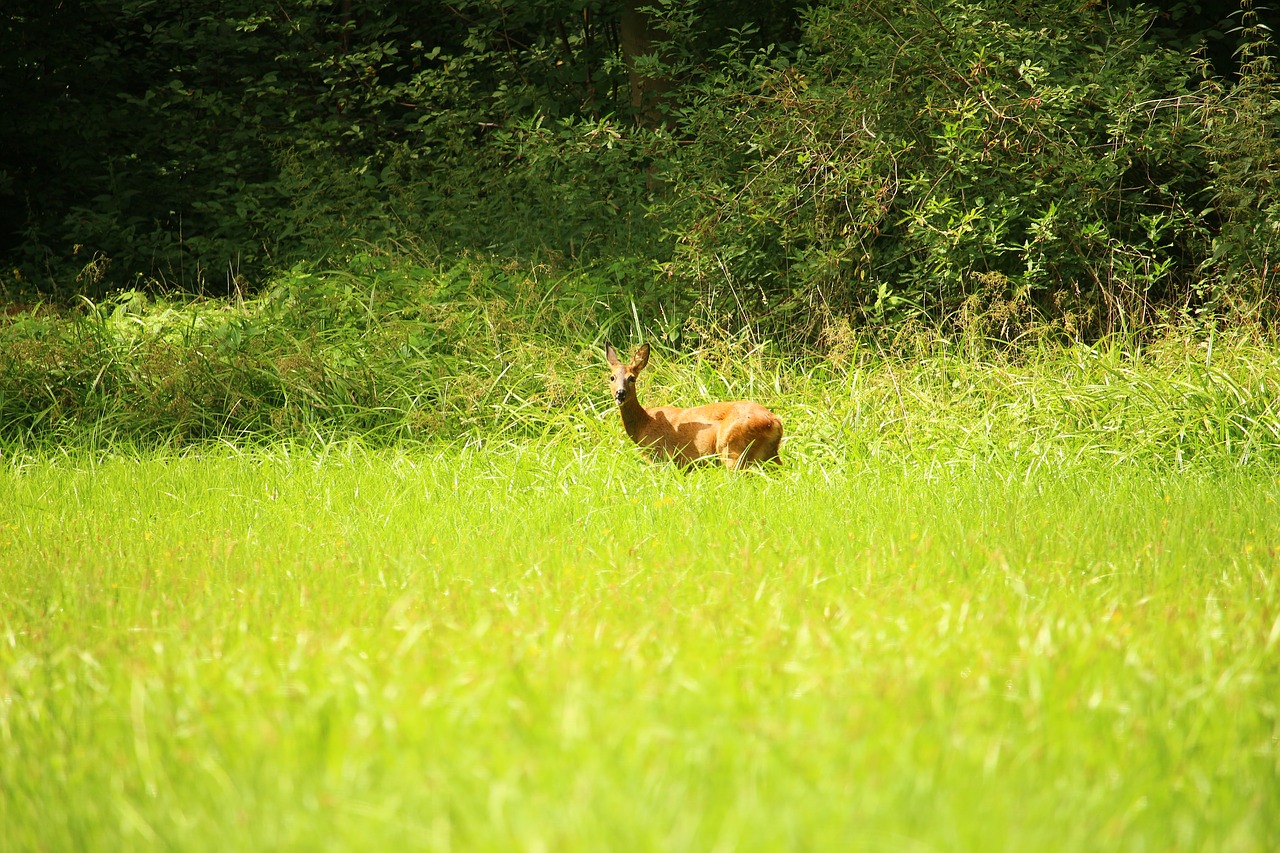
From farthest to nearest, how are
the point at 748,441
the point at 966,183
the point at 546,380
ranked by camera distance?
the point at 966,183 < the point at 546,380 < the point at 748,441

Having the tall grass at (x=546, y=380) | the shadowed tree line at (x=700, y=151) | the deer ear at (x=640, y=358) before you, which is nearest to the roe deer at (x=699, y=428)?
the deer ear at (x=640, y=358)

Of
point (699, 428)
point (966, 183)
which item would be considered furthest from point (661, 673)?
point (966, 183)

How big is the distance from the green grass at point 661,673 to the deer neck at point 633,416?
36.2 inches

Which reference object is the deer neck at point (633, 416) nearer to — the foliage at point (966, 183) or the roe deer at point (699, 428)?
the roe deer at point (699, 428)

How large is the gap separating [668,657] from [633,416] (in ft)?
10.3

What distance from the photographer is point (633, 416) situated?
571 cm

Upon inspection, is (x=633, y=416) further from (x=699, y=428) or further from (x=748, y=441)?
(x=748, y=441)

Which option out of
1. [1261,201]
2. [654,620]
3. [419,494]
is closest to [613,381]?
[419,494]

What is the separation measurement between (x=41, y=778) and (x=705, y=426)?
3.76m

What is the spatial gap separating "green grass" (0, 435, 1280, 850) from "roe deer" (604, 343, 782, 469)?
56 cm

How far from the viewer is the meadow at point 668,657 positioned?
6.29 ft

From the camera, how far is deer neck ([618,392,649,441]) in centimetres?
567

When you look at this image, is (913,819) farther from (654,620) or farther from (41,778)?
(41,778)

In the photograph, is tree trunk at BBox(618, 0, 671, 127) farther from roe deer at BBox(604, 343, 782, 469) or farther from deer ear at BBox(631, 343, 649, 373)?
roe deer at BBox(604, 343, 782, 469)
